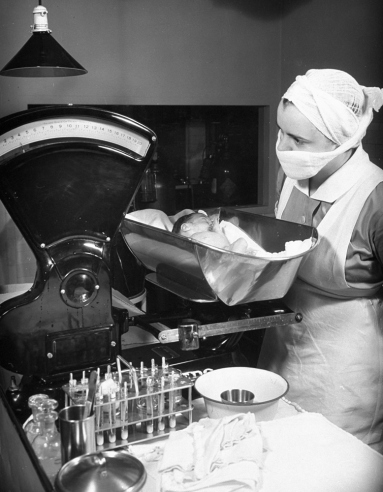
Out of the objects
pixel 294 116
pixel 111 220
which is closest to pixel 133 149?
pixel 111 220

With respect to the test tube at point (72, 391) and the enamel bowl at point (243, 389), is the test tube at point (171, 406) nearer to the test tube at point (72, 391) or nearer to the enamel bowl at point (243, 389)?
the enamel bowl at point (243, 389)

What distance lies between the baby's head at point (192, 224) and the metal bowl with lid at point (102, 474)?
0.74 meters

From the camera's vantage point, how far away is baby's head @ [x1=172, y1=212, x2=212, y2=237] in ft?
4.89

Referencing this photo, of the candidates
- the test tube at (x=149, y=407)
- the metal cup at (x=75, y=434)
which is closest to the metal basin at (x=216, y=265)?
the test tube at (x=149, y=407)

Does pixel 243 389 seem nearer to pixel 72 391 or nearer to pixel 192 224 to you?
pixel 72 391

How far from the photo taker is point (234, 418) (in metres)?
0.96

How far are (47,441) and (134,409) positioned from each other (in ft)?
0.52

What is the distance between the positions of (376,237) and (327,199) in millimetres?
203

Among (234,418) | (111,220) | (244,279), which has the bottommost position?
(234,418)

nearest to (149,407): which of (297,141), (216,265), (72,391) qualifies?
(72,391)

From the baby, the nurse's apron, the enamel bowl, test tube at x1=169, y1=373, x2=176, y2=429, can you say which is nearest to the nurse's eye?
the nurse's apron

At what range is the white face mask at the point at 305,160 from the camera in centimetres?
139

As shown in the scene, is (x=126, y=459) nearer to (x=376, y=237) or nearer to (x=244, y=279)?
(x=244, y=279)

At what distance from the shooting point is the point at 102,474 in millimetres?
800
